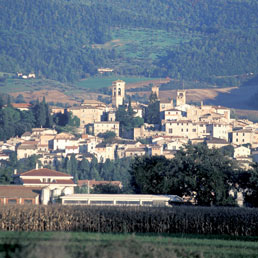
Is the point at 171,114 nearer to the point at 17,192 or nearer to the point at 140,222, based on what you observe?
the point at 17,192

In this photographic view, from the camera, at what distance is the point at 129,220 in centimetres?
3100

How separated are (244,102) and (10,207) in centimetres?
17019

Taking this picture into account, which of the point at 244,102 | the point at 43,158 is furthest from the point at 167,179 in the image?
the point at 244,102

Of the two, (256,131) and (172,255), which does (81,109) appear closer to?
(256,131)

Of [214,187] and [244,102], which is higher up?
[244,102]

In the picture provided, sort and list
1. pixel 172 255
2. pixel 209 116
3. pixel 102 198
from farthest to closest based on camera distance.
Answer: pixel 209 116 < pixel 102 198 < pixel 172 255

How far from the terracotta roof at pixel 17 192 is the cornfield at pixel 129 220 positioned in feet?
46.1

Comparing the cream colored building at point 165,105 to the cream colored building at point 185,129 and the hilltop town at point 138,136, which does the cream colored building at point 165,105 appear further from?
the cream colored building at point 185,129

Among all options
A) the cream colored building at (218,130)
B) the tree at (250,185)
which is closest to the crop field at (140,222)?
the tree at (250,185)

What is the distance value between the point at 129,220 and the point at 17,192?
56.6ft

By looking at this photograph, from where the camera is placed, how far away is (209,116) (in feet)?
405

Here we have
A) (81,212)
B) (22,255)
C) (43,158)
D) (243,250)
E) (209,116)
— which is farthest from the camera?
(209,116)

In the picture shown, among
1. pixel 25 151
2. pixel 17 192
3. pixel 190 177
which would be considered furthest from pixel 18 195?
pixel 25 151

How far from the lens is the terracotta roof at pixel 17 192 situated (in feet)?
151
